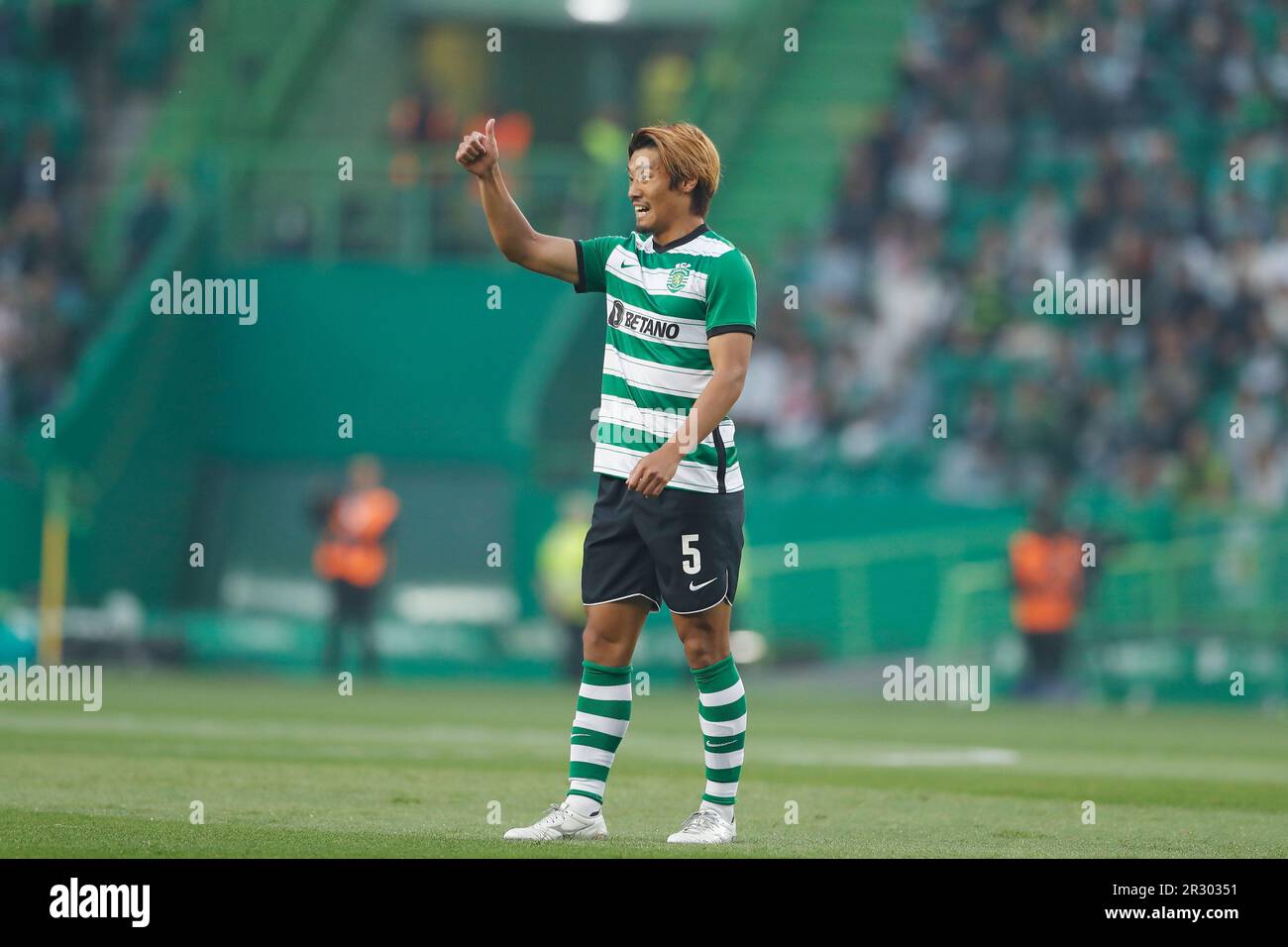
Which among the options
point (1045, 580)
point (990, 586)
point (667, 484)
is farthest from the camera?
point (990, 586)

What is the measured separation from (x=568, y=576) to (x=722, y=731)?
13.4m

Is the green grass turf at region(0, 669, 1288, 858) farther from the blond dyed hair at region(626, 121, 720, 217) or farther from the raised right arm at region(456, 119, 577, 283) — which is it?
the blond dyed hair at region(626, 121, 720, 217)

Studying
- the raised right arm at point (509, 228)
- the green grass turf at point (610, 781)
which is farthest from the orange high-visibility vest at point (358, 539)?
the raised right arm at point (509, 228)

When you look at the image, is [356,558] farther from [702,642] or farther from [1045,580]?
[702,642]

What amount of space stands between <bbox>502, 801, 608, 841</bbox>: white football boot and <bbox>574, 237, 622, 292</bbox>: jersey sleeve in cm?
182

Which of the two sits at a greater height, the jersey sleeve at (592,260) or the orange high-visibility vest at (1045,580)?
the jersey sleeve at (592,260)

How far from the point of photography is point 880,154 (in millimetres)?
24266

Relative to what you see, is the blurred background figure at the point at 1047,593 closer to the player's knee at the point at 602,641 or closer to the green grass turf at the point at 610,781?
the green grass turf at the point at 610,781

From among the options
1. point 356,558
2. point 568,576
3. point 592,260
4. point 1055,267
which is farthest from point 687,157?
point 1055,267

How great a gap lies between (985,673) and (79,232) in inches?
447

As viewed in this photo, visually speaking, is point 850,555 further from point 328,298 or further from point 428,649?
point 328,298

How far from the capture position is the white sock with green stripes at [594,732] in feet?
24.5

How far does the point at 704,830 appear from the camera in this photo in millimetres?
7426

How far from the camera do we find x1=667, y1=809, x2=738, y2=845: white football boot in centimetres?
736
